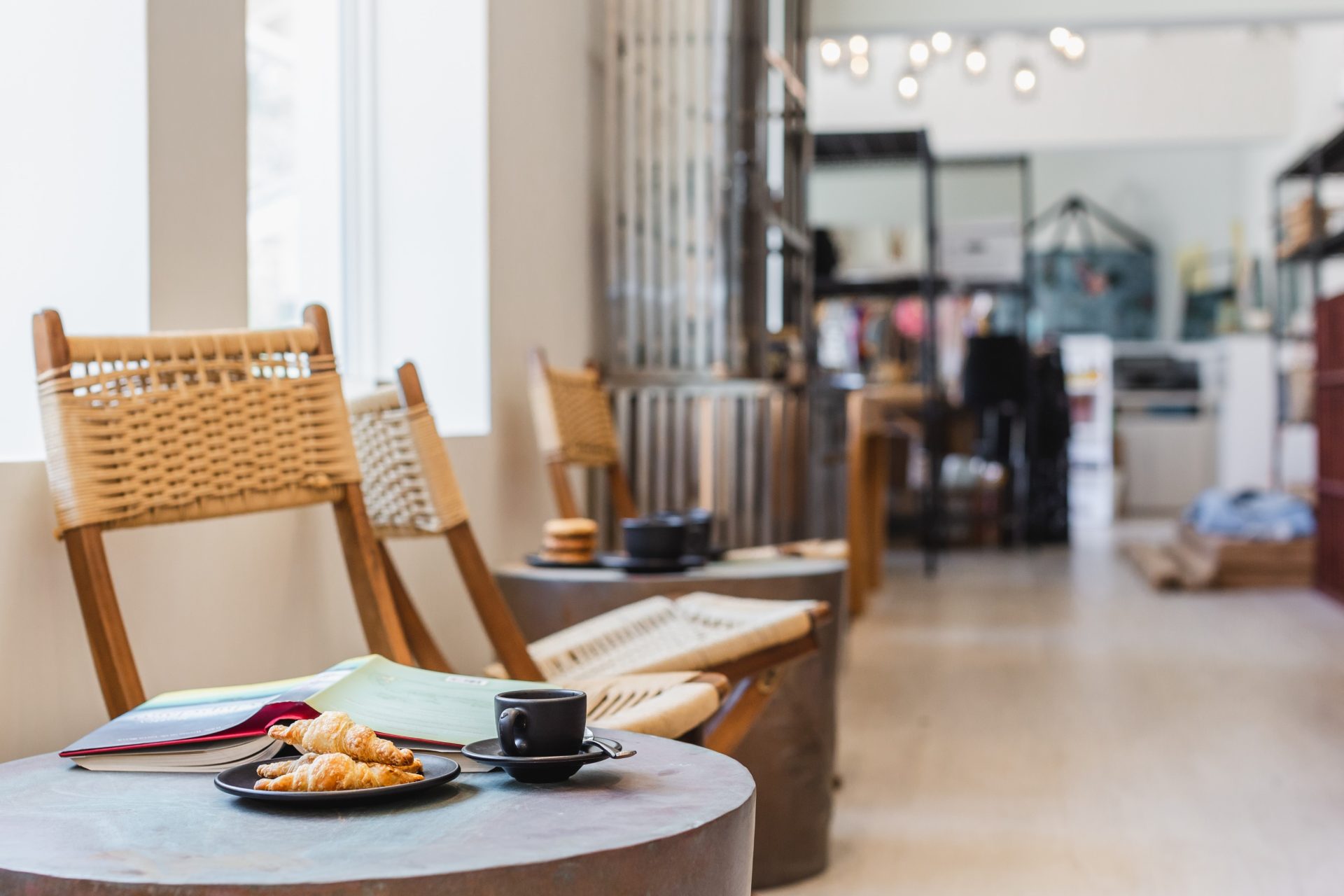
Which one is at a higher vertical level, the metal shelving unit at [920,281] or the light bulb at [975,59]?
the light bulb at [975,59]

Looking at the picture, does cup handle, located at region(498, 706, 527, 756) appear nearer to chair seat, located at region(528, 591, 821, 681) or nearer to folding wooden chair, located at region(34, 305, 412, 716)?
folding wooden chair, located at region(34, 305, 412, 716)

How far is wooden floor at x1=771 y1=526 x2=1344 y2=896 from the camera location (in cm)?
258

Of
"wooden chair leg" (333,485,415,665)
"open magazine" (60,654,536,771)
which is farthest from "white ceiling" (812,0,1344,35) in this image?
"open magazine" (60,654,536,771)

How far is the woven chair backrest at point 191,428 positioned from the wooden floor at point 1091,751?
1251 mm

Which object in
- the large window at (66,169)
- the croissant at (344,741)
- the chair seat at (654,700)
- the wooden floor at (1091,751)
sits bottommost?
the wooden floor at (1091,751)

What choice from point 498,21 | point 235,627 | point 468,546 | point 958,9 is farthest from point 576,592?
point 958,9

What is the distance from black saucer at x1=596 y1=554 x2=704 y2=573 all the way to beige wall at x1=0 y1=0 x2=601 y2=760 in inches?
15.8

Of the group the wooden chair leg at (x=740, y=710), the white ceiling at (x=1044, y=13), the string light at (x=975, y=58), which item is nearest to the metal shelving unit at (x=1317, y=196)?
the white ceiling at (x=1044, y=13)

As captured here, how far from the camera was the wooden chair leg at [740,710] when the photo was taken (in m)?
1.83

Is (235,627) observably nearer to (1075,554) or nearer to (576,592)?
(576,592)

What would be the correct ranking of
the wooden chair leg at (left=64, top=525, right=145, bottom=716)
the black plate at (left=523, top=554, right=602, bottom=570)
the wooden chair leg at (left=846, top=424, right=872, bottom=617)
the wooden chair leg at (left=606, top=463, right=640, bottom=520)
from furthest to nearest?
the wooden chair leg at (left=846, top=424, right=872, bottom=617) < the wooden chair leg at (left=606, top=463, right=640, bottom=520) < the black plate at (left=523, top=554, right=602, bottom=570) < the wooden chair leg at (left=64, top=525, right=145, bottom=716)

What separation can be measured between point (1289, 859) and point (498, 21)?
92.3 inches

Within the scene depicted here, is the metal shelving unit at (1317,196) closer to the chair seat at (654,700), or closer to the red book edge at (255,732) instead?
the chair seat at (654,700)

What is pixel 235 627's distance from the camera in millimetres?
1967
